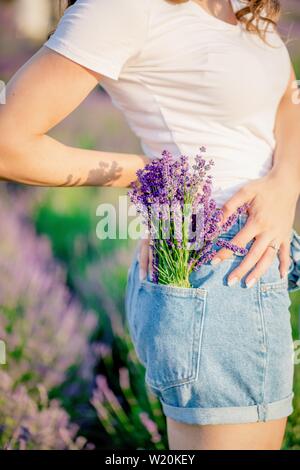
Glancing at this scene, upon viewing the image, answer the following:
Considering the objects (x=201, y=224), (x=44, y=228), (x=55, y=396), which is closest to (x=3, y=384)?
(x=55, y=396)

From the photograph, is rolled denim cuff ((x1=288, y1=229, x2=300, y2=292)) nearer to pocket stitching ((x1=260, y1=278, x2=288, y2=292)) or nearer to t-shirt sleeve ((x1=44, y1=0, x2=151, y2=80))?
pocket stitching ((x1=260, y1=278, x2=288, y2=292))

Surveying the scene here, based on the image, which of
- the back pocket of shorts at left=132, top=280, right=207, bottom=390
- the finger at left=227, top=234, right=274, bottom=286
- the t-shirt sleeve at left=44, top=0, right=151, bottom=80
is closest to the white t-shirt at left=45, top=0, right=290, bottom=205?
the t-shirt sleeve at left=44, top=0, right=151, bottom=80

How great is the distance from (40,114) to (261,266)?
1.67 ft

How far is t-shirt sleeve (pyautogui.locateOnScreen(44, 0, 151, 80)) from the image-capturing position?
1195 mm

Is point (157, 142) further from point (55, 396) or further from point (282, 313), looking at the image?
point (55, 396)

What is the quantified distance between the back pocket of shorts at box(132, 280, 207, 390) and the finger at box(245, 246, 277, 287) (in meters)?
0.10

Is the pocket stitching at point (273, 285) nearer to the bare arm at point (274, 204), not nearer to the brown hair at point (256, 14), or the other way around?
the bare arm at point (274, 204)

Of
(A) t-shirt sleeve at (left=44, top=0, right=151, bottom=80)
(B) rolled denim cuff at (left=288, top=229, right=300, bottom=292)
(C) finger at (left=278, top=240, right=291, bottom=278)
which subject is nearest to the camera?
(A) t-shirt sleeve at (left=44, top=0, right=151, bottom=80)

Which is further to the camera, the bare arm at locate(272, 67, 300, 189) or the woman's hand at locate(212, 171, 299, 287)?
Result: the bare arm at locate(272, 67, 300, 189)

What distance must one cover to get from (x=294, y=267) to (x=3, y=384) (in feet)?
4.58

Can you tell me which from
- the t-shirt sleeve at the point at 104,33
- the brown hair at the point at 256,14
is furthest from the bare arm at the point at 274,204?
the t-shirt sleeve at the point at 104,33

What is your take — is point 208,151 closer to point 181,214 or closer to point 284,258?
point 181,214

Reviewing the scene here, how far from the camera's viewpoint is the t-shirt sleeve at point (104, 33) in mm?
1195

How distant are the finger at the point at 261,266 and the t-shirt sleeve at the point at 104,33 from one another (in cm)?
46
